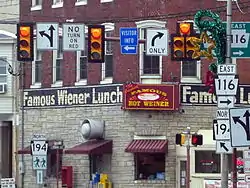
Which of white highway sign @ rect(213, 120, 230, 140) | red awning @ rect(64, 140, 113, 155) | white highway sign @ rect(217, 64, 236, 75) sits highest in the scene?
white highway sign @ rect(217, 64, 236, 75)

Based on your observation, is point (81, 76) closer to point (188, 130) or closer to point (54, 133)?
point (54, 133)

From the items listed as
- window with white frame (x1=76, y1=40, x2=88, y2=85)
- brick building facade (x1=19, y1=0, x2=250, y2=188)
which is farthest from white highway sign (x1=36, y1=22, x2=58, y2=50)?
window with white frame (x1=76, y1=40, x2=88, y2=85)

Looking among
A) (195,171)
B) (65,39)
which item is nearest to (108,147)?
(195,171)

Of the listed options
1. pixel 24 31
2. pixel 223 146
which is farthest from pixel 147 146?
pixel 223 146

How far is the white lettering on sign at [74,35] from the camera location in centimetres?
2978

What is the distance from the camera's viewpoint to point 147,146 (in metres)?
39.2

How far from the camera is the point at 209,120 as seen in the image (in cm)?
3934

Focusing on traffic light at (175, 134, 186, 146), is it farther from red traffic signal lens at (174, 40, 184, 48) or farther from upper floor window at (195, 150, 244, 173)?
red traffic signal lens at (174, 40, 184, 48)

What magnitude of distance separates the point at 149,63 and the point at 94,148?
4.39 meters

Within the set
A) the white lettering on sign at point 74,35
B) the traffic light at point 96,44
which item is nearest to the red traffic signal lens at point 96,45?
the traffic light at point 96,44

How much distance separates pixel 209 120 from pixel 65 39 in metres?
11.3

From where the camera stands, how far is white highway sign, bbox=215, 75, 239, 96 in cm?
2283

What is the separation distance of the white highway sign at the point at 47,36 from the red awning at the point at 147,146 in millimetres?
10469

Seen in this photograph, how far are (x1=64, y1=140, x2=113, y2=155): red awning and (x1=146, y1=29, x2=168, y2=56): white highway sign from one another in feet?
34.7
